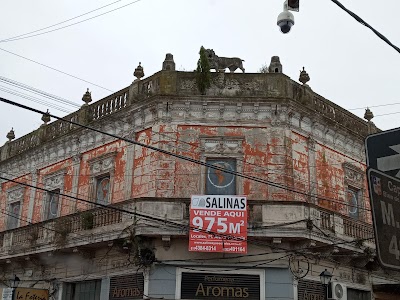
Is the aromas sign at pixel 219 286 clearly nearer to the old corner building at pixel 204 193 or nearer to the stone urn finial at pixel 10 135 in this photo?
the old corner building at pixel 204 193

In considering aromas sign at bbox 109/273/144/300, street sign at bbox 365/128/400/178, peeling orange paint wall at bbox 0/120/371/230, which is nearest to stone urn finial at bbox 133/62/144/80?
peeling orange paint wall at bbox 0/120/371/230

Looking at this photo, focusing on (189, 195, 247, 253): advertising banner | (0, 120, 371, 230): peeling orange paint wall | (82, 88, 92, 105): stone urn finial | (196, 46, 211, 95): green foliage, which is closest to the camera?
(189, 195, 247, 253): advertising banner

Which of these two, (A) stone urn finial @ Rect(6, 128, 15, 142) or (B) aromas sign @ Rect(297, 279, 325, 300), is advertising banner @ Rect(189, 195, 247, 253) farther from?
(A) stone urn finial @ Rect(6, 128, 15, 142)

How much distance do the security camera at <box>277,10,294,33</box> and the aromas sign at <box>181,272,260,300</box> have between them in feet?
26.5

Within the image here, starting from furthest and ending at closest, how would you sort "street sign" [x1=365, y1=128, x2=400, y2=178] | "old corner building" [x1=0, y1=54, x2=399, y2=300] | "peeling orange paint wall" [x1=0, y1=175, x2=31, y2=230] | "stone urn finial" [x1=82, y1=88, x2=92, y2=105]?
"peeling orange paint wall" [x1=0, y1=175, x2=31, y2=230] < "stone urn finial" [x1=82, y1=88, x2=92, y2=105] < "old corner building" [x1=0, y1=54, x2=399, y2=300] < "street sign" [x1=365, y1=128, x2=400, y2=178]

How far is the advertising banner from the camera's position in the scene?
13.7 m

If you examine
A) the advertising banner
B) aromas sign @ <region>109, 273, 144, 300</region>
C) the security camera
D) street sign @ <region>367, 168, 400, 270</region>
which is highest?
the security camera

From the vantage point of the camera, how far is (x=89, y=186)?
1712 cm

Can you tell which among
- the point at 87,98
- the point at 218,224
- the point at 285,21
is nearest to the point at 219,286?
the point at 218,224

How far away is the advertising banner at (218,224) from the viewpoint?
538 inches

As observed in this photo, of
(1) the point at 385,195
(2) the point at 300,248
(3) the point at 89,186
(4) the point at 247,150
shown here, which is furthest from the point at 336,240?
(1) the point at 385,195

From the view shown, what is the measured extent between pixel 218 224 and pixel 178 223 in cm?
103

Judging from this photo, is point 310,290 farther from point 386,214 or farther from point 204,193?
point 386,214

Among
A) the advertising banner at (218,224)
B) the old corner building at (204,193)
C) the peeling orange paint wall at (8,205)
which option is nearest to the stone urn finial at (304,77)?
the old corner building at (204,193)
